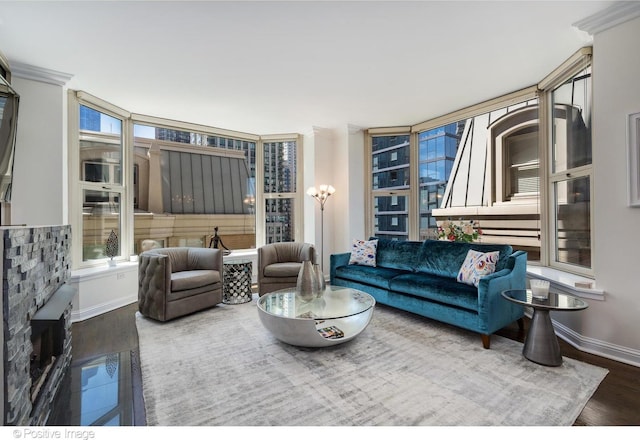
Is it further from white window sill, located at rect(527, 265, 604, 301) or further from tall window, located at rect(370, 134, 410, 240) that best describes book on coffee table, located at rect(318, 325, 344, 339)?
tall window, located at rect(370, 134, 410, 240)

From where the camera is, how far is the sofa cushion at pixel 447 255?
10.6 ft

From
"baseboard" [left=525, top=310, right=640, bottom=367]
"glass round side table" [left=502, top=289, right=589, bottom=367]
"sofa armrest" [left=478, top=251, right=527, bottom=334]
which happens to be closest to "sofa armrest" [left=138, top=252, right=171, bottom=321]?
"sofa armrest" [left=478, top=251, right=527, bottom=334]

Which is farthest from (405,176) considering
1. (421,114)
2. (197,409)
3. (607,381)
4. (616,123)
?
(197,409)

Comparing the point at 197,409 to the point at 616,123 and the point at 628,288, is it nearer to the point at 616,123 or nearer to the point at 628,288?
the point at 628,288

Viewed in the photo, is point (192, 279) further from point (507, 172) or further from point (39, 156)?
point (507, 172)

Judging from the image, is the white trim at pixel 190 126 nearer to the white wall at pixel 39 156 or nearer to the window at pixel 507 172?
the white wall at pixel 39 156

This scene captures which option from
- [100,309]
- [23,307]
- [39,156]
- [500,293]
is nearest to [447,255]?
[500,293]

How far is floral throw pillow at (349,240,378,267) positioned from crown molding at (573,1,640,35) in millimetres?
3054

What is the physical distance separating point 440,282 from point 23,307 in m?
3.24

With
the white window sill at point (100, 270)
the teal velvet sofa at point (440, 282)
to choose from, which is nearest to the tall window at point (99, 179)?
the white window sill at point (100, 270)

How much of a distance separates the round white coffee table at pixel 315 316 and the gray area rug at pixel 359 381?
0.12m

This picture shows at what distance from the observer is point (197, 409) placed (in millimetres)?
1796

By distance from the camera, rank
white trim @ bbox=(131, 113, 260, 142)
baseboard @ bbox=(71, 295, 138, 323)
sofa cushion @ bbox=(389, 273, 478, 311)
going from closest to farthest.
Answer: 1. sofa cushion @ bbox=(389, 273, 478, 311)
2. baseboard @ bbox=(71, 295, 138, 323)
3. white trim @ bbox=(131, 113, 260, 142)

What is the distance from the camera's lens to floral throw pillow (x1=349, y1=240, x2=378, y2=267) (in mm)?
4227
